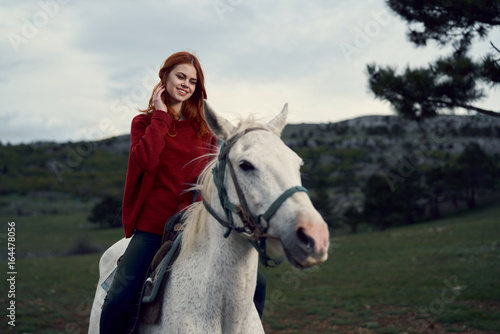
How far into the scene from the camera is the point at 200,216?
7.99 feet

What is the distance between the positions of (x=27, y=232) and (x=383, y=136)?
88241mm

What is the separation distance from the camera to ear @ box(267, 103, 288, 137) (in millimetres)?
2354

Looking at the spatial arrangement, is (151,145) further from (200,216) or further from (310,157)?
(310,157)

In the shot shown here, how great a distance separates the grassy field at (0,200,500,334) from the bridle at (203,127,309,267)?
3.85 metres

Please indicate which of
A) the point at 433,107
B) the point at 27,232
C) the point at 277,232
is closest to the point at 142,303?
the point at 277,232

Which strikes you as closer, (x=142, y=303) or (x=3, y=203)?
(x=142, y=303)

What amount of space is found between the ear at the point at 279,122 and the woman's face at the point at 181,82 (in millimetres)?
828

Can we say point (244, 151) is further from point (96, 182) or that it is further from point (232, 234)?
point (96, 182)

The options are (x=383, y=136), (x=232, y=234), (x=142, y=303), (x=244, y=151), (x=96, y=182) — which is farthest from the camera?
(x=383, y=136)

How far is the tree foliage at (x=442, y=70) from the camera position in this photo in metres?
6.29

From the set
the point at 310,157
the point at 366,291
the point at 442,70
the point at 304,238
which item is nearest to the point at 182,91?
the point at 304,238

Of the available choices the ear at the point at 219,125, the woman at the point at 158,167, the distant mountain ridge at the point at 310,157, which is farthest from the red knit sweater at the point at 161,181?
the distant mountain ridge at the point at 310,157

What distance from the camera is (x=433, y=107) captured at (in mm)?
8039

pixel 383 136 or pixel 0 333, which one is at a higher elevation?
pixel 383 136
